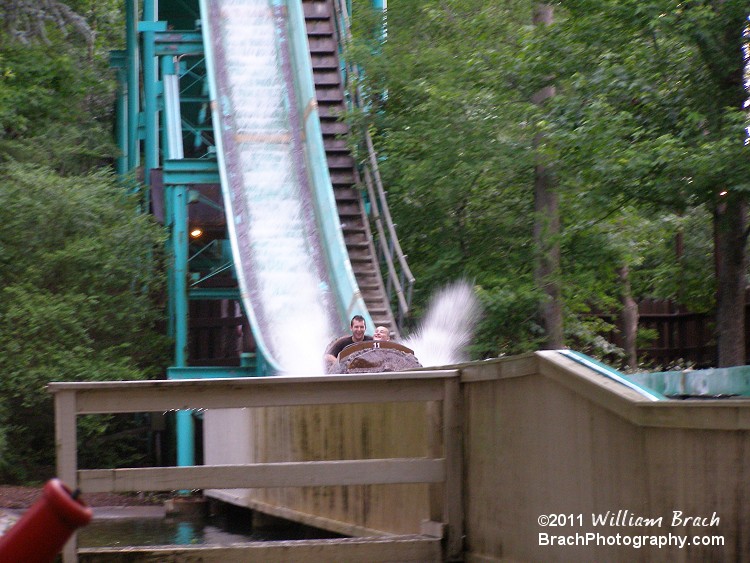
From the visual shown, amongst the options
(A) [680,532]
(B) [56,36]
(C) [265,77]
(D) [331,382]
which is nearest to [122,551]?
(D) [331,382]

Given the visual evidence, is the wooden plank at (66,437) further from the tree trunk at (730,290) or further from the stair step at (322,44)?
the stair step at (322,44)

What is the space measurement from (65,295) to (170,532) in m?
Result: 6.21

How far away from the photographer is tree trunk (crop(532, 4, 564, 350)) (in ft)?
56.3

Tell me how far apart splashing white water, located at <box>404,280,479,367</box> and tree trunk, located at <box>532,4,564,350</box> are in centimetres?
106

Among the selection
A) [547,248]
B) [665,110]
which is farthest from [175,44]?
[665,110]

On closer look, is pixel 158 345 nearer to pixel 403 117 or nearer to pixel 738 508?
pixel 403 117

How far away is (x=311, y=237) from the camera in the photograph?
16516mm

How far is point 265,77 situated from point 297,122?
1212 mm

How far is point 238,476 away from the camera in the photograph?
5.59 meters

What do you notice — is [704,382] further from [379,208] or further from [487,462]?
[379,208]

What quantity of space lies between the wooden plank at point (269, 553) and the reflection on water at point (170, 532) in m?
3.98

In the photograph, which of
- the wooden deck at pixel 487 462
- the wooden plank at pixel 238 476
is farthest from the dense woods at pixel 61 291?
the wooden plank at pixel 238 476

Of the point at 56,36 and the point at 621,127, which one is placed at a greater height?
the point at 56,36

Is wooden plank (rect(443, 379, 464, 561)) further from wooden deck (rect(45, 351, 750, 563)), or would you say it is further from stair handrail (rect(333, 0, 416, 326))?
stair handrail (rect(333, 0, 416, 326))
